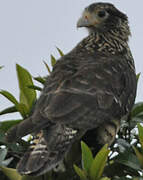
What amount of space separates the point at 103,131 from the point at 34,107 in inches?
22.8

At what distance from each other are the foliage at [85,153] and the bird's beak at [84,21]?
46.3 inches

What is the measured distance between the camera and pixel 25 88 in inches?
133

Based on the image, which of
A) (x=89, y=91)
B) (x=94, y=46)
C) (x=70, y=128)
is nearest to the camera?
(x=70, y=128)

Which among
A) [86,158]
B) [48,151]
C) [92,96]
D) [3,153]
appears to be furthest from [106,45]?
[3,153]

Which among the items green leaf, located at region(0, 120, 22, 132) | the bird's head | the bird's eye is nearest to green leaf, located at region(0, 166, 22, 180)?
green leaf, located at region(0, 120, 22, 132)

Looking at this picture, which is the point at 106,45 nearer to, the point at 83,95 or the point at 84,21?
the point at 84,21

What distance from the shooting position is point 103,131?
358cm

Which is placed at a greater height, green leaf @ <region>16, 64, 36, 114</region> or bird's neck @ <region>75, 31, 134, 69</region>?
green leaf @ <region>16, 64, 36, 114</region>

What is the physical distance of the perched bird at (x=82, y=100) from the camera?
2.94 m

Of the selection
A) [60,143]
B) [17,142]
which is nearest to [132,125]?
[60,143]

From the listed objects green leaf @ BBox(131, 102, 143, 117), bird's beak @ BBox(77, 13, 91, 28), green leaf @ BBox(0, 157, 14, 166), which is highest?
green leaf @ BBox(0, 157, 14, 166)

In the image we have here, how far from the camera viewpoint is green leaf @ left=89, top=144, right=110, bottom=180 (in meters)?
2.69

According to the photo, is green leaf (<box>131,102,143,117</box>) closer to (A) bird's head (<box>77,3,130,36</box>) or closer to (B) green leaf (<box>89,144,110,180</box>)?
(B) green leaf (<box>89,144,110,180</box>)

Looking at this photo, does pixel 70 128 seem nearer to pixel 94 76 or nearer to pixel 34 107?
pixel 34 107
